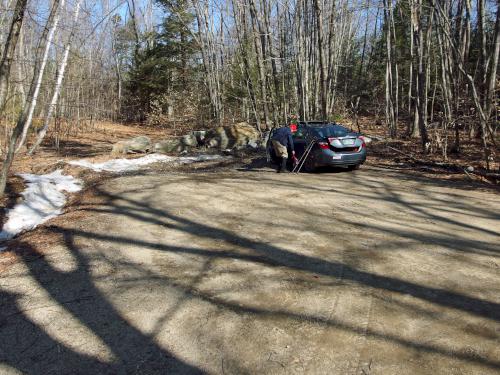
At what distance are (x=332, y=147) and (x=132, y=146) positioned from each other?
32.4 ft

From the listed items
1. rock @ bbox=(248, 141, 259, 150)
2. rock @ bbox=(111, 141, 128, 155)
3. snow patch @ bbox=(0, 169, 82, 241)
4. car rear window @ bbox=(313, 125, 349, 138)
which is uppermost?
car rear window @ bbox=(313, 125, 349, 138)

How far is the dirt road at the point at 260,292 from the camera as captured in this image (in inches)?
128

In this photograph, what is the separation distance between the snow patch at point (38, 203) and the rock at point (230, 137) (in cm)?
858

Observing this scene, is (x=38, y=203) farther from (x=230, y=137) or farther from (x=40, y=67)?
(x=230, y=137)

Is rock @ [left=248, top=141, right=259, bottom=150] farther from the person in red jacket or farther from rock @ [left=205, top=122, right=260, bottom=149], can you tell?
the person in red jacket

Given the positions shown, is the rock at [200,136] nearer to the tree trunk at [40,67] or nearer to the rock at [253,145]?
the rock at [253,145]

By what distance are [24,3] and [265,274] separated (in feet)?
25.4

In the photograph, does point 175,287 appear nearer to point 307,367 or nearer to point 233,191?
point 307,367

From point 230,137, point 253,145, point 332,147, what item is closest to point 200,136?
point 230,137

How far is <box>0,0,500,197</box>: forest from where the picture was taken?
15.4 meters

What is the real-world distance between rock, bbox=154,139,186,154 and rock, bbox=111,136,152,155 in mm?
431

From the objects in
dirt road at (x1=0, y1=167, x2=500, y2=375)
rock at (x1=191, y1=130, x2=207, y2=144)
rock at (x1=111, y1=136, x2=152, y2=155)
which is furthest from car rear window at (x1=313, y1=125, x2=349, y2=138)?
rock at (x1=191, y1=130, x2=207, y2=144)

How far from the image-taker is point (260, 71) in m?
20.8

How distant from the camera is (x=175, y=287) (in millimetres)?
4477
